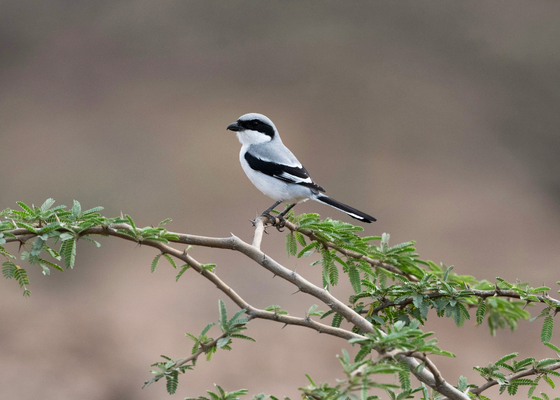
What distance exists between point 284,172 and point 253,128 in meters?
0.25

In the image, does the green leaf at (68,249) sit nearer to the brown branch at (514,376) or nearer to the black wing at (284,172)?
the brown branch at (514,376)

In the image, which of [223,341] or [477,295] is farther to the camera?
[477,295]

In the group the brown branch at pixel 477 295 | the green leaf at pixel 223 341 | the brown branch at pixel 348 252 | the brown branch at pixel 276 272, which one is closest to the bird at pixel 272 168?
the brown branch at pixel 348 252

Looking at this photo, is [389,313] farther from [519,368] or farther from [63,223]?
Result: [63,223]

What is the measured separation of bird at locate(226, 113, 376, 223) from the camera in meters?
1.50

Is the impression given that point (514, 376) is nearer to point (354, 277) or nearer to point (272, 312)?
point (354, 277)

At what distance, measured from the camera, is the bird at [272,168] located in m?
1.50

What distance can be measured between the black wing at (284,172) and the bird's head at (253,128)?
0.12 metres

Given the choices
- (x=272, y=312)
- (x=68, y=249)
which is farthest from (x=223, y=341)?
(x=68, y=249)

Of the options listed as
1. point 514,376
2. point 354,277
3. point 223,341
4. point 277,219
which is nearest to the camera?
point 223,341

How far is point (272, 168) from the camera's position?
5.12ft

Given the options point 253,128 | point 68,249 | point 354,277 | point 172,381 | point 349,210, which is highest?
point 253,128

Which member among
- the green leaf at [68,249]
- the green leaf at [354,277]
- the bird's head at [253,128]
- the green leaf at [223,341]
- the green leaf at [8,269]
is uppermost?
the bird's head at [253,128]

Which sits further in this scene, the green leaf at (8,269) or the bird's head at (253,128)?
the bird's head at (253,128)
